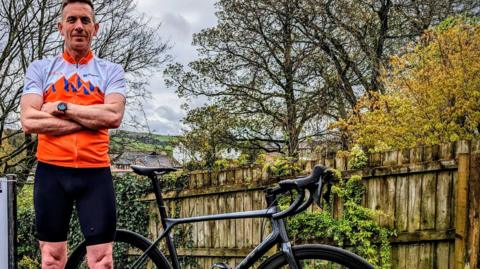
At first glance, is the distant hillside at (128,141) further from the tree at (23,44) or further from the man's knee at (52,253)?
the man's knee at (52,253)

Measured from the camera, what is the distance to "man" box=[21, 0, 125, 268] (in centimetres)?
200

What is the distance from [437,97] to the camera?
7.23 meters

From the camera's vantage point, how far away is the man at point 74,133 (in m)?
2.00

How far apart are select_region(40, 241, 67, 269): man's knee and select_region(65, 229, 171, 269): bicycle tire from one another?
1.33ft

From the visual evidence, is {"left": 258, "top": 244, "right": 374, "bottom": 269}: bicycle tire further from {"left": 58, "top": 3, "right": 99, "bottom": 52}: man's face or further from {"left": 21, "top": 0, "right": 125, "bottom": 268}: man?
{"left": 58, "top": 3, "right": 99, "bottom": 52}: man's face

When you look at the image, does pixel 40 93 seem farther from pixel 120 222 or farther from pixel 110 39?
pixel 110 39

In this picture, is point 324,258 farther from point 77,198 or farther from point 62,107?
point 62,107

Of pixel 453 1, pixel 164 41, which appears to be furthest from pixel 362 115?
pixel 164 41

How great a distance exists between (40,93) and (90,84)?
0.71 ft

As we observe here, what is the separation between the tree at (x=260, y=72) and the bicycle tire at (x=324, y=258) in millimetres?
10527

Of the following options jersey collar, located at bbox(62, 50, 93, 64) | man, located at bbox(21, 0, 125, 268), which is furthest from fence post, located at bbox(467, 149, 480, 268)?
jersey collar, located at bbox(62, 50, 93, 64)

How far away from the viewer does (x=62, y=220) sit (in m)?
2.09


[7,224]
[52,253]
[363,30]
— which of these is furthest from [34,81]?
[363,30]

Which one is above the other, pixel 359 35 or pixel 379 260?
pixel 359 35
